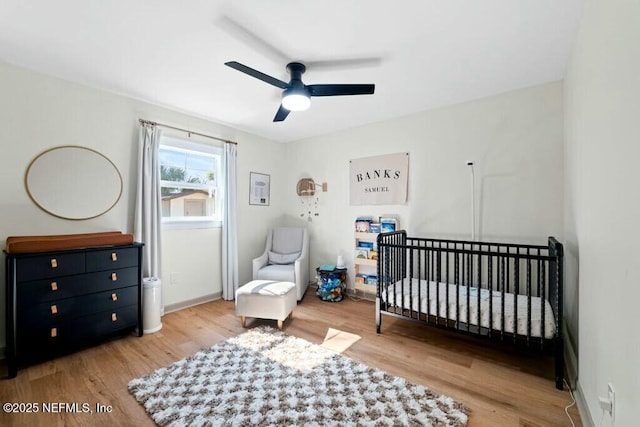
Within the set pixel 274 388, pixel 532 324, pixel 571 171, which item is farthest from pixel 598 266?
pixel 274 388

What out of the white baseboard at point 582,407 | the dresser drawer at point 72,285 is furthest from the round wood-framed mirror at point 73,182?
the white baseboard at point 582,407

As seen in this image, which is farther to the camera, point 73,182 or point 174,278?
point 174,278

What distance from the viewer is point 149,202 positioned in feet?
9.28

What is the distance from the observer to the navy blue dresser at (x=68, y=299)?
1.91 m

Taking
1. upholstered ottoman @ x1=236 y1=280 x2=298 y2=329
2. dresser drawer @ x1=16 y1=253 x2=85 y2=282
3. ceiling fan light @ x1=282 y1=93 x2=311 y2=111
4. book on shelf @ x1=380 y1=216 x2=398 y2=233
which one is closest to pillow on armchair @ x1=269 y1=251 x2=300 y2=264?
upholstered ottoman @ x1=236 y1=280 x2=298 y2=329

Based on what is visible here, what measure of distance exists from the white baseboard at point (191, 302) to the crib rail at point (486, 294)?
2.17 meters

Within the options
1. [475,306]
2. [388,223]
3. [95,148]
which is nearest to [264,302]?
[388,223]

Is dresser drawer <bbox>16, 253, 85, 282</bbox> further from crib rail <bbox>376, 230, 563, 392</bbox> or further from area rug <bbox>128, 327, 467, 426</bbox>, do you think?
crib rail <bbox>376, 230, 563, 392</bbox>

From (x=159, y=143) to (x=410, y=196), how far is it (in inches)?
114

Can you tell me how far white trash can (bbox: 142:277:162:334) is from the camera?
259 centimetres

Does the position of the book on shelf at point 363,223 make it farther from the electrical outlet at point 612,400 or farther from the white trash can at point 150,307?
the electrical outlet at point 612,400

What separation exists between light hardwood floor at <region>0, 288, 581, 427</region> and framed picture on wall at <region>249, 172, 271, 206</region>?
1.74 m

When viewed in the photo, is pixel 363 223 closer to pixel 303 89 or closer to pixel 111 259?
pixel 303 89

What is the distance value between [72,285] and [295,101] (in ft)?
7.46
